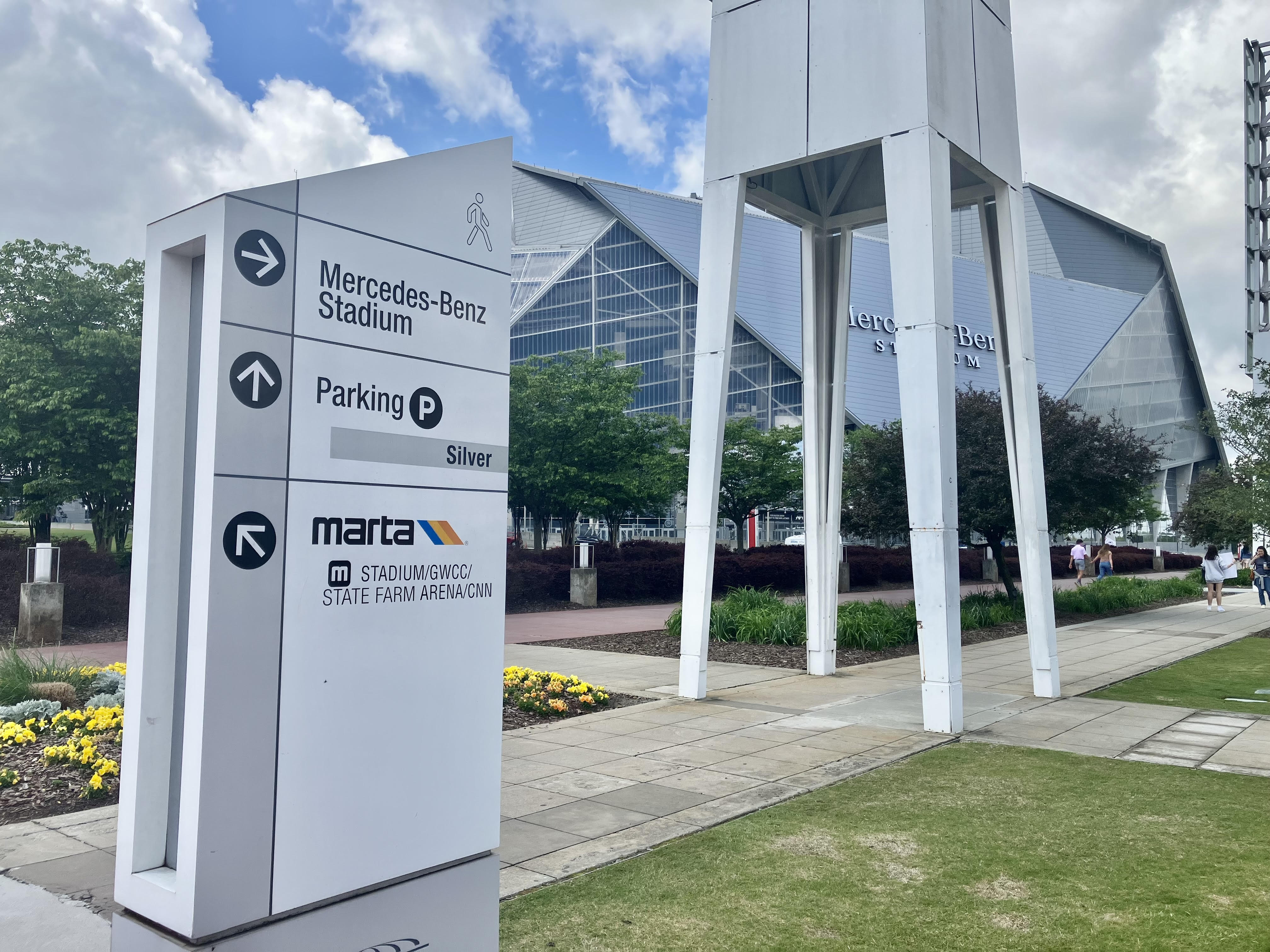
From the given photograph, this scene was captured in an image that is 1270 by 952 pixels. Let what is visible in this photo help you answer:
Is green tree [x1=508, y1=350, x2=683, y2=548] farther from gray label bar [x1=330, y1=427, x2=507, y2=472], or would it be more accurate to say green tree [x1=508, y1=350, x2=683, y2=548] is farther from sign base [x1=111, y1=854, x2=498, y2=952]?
sign base [x1=111, y1=854, x2=498, y2=952]

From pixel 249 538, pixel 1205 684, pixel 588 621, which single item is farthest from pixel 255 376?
pixel 588 621

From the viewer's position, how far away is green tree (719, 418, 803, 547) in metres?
32.3

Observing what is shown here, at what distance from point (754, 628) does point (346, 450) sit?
41.3 ft

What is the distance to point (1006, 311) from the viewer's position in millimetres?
10852

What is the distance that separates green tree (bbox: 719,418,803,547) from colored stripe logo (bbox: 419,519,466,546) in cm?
2842

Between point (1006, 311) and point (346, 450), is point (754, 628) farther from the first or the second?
point (346, 450)

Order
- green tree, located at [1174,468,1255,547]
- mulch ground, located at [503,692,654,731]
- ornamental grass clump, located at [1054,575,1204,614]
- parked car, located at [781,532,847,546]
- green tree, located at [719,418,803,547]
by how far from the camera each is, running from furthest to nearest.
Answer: parked car, located at [781,532,847,546] → green tree, located at [719,418,803,547] → ornamental grass clump, located at [1054,575,1204,614] → green tree, located at [1174,468,1255,547] → mulch ground, located at [503,692,654,731]

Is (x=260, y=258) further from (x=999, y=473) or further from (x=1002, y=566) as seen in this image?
(x=1002, y=566)

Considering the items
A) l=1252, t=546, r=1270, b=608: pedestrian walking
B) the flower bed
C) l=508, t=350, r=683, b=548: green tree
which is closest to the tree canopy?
l=1252, t=546, r=1270, b=608: pedestrian walking

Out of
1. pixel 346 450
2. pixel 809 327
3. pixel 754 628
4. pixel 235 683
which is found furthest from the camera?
pixel 754 628

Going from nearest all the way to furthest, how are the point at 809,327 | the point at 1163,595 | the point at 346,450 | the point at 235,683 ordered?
1. the point at 235,683
2. the point at 346,450
3. the point at 809,327
4. the point at 1163,595

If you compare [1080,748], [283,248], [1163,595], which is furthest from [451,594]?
[1163,595]

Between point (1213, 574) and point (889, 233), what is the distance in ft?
59.1

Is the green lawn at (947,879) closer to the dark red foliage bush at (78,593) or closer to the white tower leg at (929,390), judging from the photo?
the white tower leg at (929,390)
